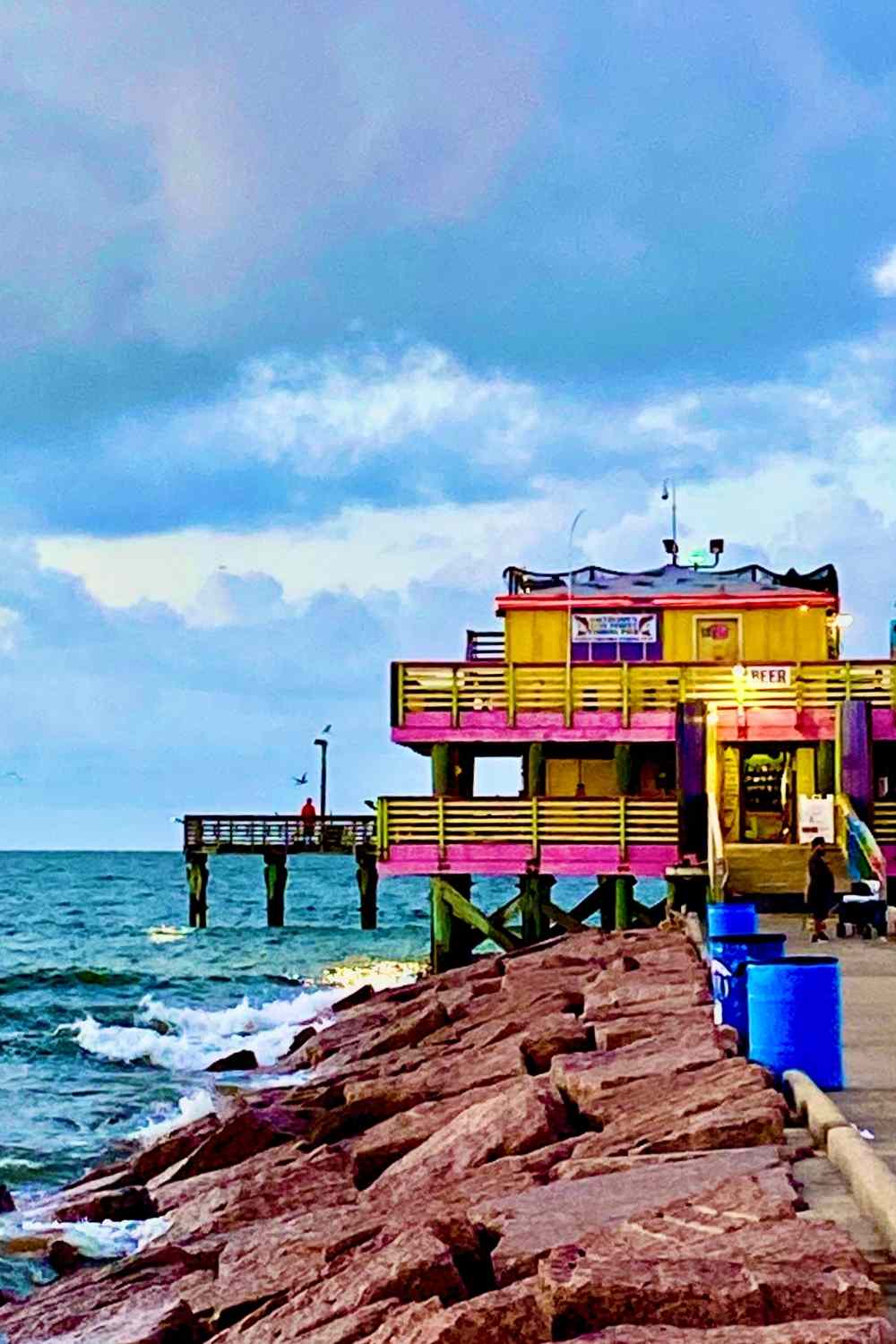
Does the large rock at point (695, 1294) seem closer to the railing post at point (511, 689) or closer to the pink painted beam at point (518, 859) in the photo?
the pink painted beam at point (518, 859)

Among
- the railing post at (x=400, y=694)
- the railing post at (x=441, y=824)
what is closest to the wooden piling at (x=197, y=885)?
the railing post at (x=400, y=694)

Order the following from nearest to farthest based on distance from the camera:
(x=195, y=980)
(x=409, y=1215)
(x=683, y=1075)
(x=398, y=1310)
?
(x=398, y=1310)
(x=409, y=1215)
(x=683, y=1075)
(x=195, y=980)

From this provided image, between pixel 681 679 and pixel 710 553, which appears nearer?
pixel 681 679

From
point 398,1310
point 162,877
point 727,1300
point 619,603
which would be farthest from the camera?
point 162,877

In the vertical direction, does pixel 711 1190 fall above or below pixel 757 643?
below

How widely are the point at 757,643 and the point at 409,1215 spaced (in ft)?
74.4

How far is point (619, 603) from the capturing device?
96.2 feet

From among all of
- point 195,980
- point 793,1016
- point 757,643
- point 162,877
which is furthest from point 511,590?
point 162,877

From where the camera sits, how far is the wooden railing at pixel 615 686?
25.8m

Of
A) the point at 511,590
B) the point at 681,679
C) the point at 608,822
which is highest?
the point at 511,590

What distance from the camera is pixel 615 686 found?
26203 millimetres

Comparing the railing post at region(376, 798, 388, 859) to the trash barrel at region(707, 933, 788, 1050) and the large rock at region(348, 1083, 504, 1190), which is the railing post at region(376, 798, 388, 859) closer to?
the trash barrel at region(707, 933, 788, 1050)

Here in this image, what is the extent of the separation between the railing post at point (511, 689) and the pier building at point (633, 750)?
28 millimetres

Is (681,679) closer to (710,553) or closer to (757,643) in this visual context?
(757,643)
